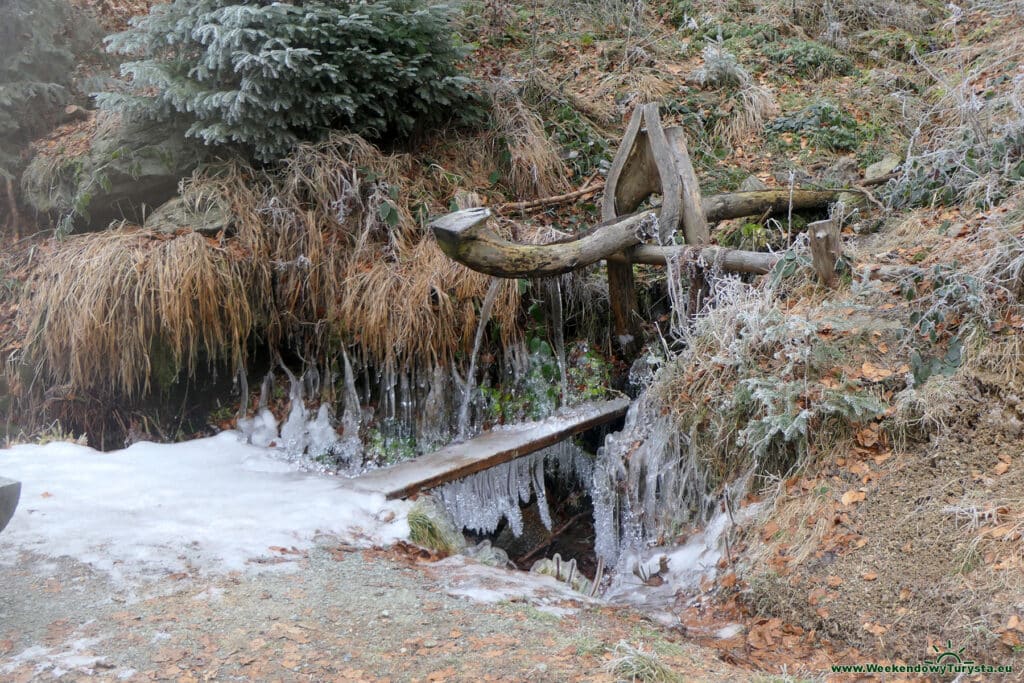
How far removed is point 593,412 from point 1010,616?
2.79 m

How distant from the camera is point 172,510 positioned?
439 cm

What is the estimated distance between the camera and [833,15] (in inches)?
348

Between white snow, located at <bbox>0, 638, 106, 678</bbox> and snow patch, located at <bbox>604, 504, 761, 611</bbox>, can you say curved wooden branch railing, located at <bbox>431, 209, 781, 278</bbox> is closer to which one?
snow patch, located at <bbox>604, 504, 761, 611</bbox>

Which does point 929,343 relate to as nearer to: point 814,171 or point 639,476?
point 639,476

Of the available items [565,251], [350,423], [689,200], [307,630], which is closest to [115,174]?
[350,423]

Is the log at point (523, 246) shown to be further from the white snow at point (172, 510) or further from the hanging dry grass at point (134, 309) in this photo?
the hanging dry grass at point (134, 309)

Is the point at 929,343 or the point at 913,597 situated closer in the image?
the point at 913,597

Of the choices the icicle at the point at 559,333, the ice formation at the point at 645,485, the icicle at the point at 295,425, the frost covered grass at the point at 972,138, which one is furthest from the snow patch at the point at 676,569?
the frost covered grass at the point at 972,138

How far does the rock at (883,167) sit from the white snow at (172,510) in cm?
454

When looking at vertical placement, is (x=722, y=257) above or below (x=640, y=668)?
above

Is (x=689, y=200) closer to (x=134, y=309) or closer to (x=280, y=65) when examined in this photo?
(x=280, y=65)

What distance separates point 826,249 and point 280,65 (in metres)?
3.75

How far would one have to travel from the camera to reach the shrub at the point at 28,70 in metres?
6.87

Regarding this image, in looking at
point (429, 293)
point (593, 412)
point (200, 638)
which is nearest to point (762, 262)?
point (593, 412)
